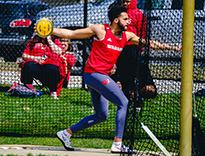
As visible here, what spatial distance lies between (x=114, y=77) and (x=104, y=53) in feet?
4.93

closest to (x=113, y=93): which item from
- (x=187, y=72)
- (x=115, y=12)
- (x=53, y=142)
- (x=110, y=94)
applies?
(x=110, y=94)

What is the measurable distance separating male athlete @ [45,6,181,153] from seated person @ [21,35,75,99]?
2.93 metres

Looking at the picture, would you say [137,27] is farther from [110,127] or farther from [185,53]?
[185,53]

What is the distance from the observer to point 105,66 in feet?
15.1

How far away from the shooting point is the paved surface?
4.49 m

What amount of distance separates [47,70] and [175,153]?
3.78 m

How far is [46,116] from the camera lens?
6293mm

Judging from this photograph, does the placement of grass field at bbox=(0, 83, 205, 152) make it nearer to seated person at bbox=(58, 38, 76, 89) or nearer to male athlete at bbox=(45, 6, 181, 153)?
male athlete at bbox=(45, 6, 181, 153)

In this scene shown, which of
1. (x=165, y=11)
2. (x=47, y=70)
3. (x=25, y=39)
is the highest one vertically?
(x=165, y=11)

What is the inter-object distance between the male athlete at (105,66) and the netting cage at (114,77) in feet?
0.53

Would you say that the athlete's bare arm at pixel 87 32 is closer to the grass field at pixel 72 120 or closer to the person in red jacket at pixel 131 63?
the person in red jacket at pixel 131 63

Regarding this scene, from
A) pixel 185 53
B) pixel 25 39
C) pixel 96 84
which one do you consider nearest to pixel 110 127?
pixel 96 84

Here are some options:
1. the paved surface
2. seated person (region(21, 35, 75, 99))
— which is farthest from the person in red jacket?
seated person (region(21, 35, 75, 99))

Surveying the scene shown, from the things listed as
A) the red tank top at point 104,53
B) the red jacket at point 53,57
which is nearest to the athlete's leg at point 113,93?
the red tank top at point 104,53
